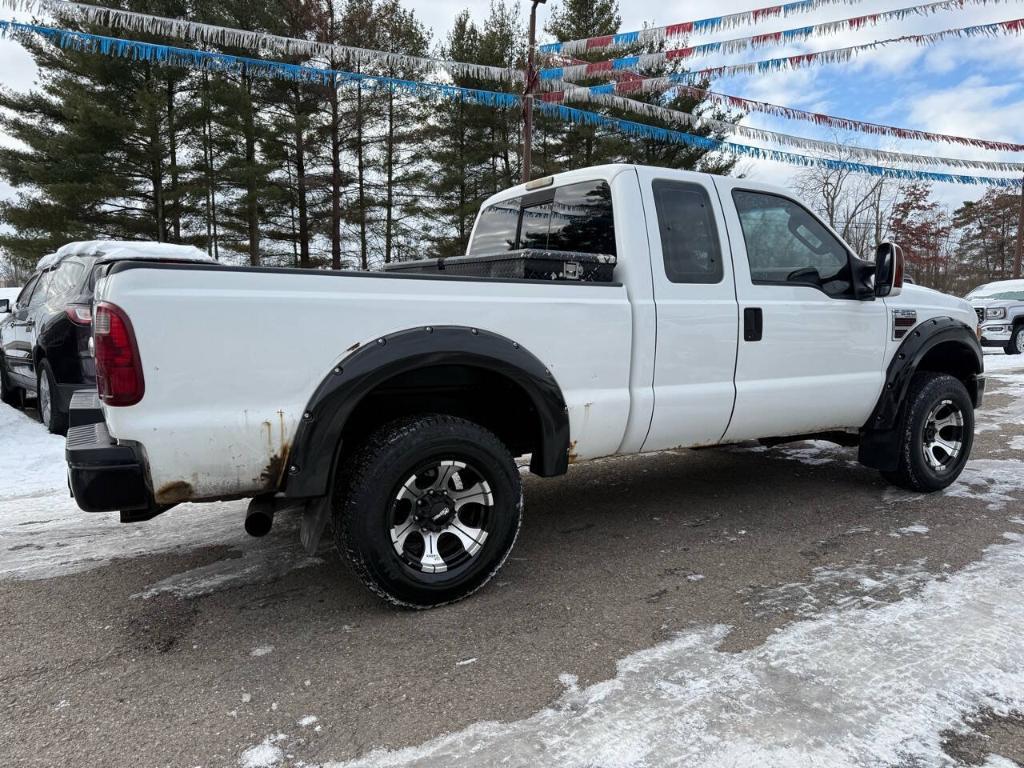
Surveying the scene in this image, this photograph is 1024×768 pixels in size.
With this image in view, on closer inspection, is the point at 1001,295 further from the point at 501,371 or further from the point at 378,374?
the point at 378,374

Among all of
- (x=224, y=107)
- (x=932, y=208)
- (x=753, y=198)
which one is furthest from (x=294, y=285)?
(x=932, y=208)

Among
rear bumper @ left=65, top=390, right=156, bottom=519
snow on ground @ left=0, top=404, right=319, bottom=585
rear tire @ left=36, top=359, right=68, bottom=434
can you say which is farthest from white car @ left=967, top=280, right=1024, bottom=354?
rear bumper @ left=65, top=390, right=156, bottom=519

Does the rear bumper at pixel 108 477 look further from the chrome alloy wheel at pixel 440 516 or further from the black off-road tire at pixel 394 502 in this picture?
the chrome alloy wheel at pixel 440 516

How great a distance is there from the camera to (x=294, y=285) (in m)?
2.59

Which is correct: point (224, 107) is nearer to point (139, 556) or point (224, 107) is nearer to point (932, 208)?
point (139, 556)

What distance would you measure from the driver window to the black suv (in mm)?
4104

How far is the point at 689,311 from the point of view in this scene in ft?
11.7

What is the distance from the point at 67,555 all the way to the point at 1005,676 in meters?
4.31

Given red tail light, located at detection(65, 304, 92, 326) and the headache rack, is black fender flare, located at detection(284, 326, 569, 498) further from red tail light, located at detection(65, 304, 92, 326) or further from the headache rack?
red tail light, located at detection(65, 304, 92, 326)

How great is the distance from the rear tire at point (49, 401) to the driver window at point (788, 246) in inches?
242

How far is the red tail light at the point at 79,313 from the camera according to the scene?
6.07 metres

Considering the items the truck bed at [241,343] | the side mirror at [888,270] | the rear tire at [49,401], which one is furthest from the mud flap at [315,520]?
the rear tire at [49,401]

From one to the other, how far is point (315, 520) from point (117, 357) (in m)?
0.99

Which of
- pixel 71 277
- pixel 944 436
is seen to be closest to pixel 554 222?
pixel 944 436
